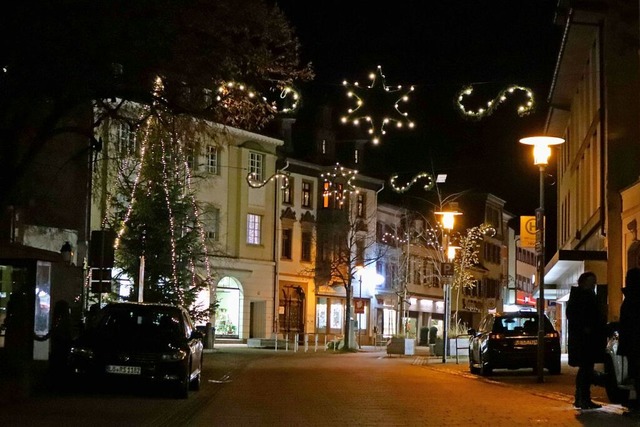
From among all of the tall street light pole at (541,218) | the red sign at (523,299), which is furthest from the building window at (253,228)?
the tall street light pole at (541,218)

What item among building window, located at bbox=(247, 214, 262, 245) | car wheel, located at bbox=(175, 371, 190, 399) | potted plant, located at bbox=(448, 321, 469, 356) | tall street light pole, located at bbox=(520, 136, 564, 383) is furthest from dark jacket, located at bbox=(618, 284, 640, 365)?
building window, located at bbox=(247, 214, 262, 245)

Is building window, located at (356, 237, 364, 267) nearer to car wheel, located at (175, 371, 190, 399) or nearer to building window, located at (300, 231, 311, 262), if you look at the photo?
building window, located at (300, 231, 311, 262)

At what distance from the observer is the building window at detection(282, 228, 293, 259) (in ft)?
208

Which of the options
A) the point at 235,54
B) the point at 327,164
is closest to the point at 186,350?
the point at 235,54

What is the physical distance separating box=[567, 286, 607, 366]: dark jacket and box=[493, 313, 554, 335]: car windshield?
11.4 metres

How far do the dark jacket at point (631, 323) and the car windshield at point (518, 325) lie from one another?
42.1ft

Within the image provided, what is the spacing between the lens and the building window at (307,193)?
65.2 m

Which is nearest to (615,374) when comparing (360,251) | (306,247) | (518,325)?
(518,325)

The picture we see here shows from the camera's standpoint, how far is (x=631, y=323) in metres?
13.7

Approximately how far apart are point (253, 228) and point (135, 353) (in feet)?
141

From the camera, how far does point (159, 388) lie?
19.7m

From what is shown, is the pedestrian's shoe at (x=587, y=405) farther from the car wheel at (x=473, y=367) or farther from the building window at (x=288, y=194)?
the building window at (x=288, y=194)

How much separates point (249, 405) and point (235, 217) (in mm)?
42585

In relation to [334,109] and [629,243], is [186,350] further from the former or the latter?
[334,109]
